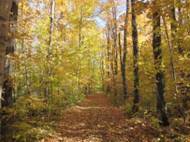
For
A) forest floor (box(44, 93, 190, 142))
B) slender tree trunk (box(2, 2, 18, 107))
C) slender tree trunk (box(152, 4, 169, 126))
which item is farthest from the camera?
slender tree trunk (box(152, 4, 169, 126))

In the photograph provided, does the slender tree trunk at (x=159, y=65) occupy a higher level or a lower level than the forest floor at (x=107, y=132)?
higher

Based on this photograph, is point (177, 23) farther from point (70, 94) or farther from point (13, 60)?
point (70, 94)

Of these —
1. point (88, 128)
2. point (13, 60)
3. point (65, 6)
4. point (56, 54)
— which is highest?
point (65, 6)

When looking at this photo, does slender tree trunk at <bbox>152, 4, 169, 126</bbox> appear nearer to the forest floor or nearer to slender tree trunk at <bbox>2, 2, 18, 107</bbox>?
the forest floor

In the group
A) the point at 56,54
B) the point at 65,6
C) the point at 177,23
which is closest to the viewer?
the point at 177,23

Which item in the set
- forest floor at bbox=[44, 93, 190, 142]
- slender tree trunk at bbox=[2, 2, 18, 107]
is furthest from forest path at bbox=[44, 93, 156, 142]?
slender tree trunk at bbox=[2, 2, 18, 107]

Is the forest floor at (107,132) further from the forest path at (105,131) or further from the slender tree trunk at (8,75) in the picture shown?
the slender tree trunk at (8,75)

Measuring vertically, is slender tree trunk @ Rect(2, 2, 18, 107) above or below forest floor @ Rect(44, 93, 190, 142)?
above

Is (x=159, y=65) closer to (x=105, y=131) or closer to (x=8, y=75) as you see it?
(x=105, y=131)

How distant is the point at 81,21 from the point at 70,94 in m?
8.98

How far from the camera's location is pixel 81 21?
2866 centimetres

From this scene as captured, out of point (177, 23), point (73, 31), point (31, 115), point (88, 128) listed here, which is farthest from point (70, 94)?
point (177, 23)

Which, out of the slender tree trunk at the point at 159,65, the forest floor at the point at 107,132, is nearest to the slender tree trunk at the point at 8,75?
the forest floor at the point at 107,132

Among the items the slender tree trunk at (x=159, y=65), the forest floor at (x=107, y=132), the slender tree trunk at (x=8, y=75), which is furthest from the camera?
the slender tree trunk at (x=159, y=65)
